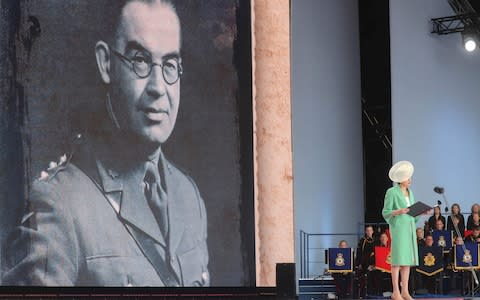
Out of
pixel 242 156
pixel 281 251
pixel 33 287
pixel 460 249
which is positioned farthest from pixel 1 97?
pixel 460 249

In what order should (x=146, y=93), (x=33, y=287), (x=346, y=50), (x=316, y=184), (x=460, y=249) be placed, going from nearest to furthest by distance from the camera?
(x=33, y=287) < (x=146, y=93) < (x=460, y=249) < (x=316, y=184) < (x=346, y=50)

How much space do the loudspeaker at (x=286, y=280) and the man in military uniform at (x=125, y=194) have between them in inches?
87.0

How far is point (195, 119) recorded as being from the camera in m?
12.5

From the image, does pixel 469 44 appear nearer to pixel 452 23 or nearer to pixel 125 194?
pixel 452 23

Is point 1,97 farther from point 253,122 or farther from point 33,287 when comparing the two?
point 253,122

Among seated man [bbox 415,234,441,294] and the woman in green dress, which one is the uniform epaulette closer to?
the woman in green dress

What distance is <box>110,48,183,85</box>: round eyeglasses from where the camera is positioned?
40.8 feet

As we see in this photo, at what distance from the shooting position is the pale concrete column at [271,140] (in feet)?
40.9

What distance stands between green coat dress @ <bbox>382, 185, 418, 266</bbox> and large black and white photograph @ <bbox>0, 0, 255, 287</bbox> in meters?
3.06

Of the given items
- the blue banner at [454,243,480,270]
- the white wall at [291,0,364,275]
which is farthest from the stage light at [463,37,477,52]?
the blue banner at [454,243,480,270]

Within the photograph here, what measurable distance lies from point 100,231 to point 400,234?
14.4 feet

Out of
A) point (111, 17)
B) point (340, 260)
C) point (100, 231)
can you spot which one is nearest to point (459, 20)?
point (340, 260)

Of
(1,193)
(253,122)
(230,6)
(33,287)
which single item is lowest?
(33,287)

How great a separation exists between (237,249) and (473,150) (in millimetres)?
10773
